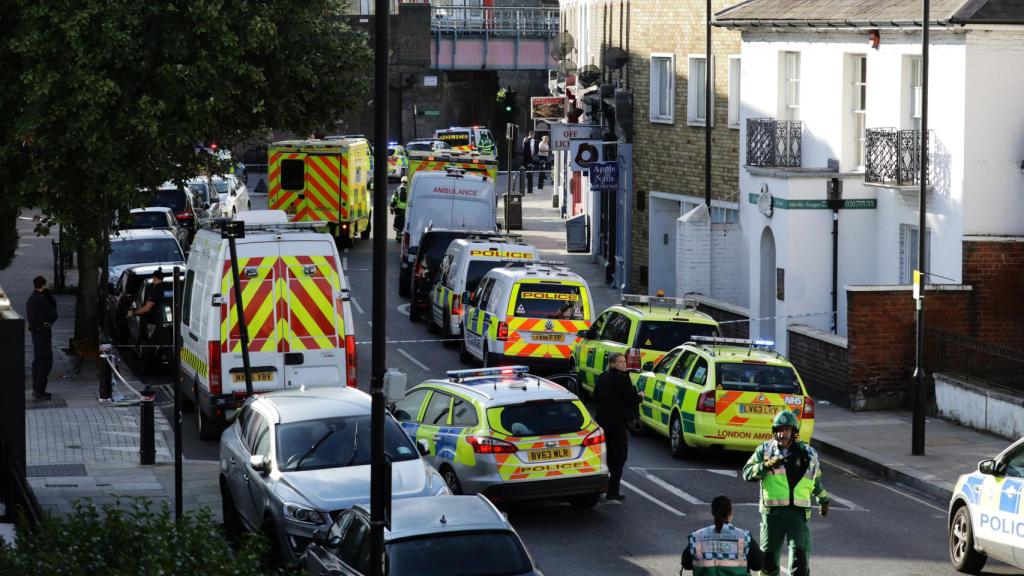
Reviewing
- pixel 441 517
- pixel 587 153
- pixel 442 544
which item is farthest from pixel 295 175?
pixel 442 544

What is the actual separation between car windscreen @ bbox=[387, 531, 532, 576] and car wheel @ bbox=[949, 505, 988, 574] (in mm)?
5411

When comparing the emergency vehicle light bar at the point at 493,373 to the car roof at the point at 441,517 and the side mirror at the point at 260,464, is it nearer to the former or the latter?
the side mirror at the point at 260,464

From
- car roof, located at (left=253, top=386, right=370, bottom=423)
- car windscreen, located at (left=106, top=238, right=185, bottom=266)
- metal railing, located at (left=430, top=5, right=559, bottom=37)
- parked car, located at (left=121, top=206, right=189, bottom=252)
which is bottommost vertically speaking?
car roof, located at (left=253, top=386, right=370, bottom=423)

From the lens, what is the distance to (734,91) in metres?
35.3

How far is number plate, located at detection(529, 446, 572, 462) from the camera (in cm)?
1711

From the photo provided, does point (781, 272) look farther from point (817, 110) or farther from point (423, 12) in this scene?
point (423, 12)

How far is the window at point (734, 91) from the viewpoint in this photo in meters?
35.2

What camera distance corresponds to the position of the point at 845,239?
28797mm

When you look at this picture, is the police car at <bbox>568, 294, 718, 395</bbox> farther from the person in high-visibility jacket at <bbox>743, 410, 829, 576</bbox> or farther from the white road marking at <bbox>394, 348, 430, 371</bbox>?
the person in high-visibility jacket at <bbox>743, 410, 829, 576</bbox>

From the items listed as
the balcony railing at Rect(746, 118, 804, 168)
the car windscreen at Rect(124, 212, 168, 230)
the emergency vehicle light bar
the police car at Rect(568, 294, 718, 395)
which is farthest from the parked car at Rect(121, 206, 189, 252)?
the emergency vehicle light bar

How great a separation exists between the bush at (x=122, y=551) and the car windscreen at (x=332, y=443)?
5114 mm

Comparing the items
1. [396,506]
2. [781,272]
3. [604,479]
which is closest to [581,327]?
[781,272]

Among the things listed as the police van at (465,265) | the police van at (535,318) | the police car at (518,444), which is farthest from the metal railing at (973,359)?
the police car at (518,444)

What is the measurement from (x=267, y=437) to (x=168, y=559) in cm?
654
